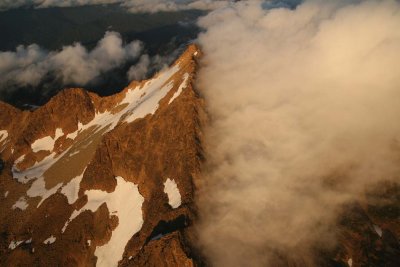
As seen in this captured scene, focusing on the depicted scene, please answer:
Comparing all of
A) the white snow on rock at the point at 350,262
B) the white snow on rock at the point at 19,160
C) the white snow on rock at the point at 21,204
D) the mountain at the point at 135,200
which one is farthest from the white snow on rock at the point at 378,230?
the white snow on rock at the point at 19,160

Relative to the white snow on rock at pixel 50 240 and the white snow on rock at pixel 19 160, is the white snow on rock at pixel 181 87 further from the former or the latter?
the white snow on rock at pixel 19 160

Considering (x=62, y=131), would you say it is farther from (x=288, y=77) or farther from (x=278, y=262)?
(x=278, y=262)

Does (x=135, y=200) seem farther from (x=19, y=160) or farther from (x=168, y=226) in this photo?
(x=19, y=160)

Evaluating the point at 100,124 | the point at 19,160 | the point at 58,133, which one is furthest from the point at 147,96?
the point at 19,160

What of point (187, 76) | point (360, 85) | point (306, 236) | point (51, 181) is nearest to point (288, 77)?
point (360, 85)

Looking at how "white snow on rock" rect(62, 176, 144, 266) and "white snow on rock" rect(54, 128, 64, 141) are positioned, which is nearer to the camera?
"white snow on rock" rect(62, 176, 144, 266)

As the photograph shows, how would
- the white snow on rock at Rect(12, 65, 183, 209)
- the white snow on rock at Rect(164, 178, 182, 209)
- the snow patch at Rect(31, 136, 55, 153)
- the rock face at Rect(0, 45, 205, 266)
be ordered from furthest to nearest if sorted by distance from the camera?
1. the snow patch at Rect(31, 136, 55, 153)
2. the white snow on rock at Rect(12, 65, 183, 209)
3. the white snow on rock at Rect(164, 178, 182, 209)
4. the rock face at Rect(0, 45, 205, 266)

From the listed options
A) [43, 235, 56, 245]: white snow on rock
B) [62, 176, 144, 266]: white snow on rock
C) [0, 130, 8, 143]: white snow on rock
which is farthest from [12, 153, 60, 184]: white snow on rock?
[43, 235, 56, 245]: white snow on rock

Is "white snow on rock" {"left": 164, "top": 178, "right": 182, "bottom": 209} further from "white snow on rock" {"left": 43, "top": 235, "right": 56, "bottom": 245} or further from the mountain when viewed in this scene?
"white snow on rock" {"left": 43, "top": 235, "right": 56, "bottom": 245}
